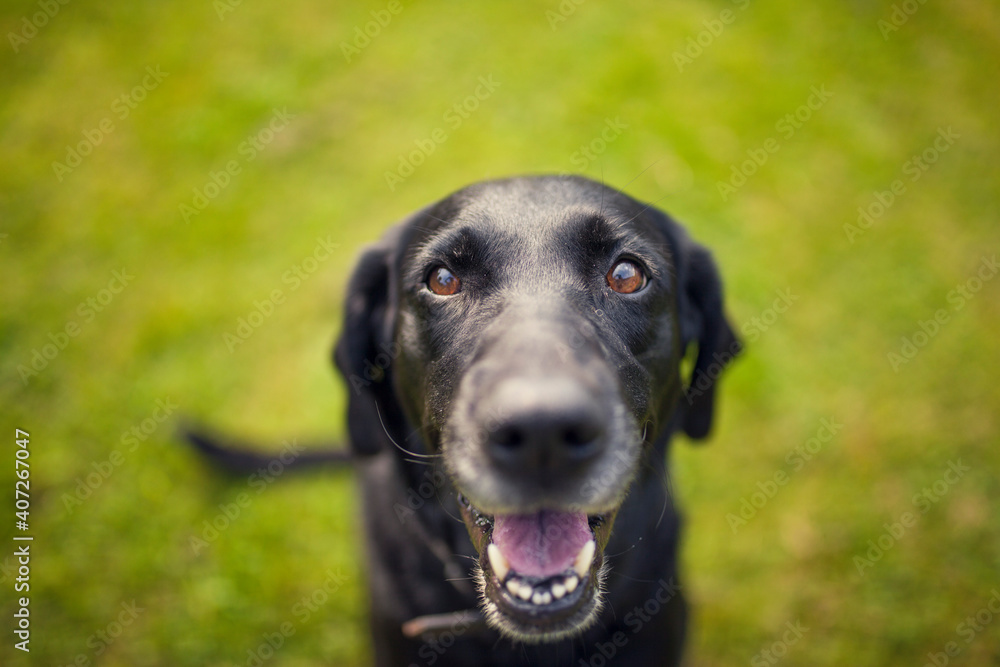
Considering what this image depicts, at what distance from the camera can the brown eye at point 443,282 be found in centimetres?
206

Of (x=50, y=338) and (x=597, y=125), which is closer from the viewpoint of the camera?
(x=50, y=338)

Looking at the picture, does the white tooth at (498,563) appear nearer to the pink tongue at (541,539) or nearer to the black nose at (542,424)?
the pink tongue at (541,539)

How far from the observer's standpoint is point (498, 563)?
1.76m

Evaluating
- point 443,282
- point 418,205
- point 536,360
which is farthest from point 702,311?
point 418,205

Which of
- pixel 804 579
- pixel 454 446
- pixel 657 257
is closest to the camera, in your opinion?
pixel 454 446

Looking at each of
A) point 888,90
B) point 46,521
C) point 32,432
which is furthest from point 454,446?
point 888,90

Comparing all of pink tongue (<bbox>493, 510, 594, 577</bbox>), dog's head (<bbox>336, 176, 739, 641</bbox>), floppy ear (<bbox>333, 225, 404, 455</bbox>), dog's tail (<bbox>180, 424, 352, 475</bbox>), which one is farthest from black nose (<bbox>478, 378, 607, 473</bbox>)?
dog's tail (<bbox>180, 424, 352, 475</bbox>)

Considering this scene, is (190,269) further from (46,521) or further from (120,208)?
(46,521)

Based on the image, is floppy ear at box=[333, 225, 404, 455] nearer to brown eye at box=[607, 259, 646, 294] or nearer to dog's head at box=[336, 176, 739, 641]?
dog's head at box=[336, 176, 739, 641]

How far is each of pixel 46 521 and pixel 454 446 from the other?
3.34 meters

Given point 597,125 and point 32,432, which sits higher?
point 597,125

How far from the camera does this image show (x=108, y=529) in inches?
145

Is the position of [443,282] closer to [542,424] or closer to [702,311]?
[542,424]

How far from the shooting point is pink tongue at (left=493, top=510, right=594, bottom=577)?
1750 mm
